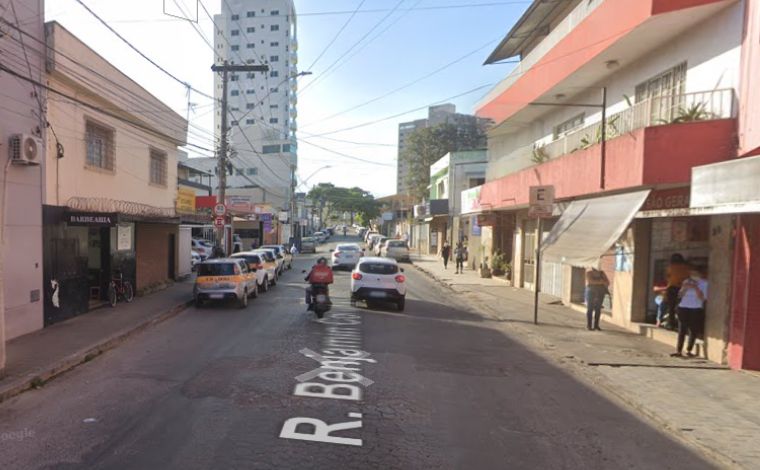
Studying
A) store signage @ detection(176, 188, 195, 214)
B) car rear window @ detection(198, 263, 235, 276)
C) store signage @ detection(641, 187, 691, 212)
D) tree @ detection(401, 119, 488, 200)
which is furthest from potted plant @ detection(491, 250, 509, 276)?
tree @ detection(401, 119, 488, 200)

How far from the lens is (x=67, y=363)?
8164mm

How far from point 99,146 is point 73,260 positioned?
3.74m

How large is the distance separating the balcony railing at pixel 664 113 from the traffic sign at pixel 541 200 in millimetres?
1557

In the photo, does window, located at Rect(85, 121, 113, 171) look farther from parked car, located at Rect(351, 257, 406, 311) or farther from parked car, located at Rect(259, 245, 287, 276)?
parked car, located at Rect(259, 245, 287, 276)

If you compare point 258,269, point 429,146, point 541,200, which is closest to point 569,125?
point 541,200

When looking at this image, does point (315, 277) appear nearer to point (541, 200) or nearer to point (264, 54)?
point (541, 200)

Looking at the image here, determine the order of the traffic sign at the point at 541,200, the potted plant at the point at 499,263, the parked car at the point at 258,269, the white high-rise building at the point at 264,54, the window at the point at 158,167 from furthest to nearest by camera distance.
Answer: the white high-rise building at the point at 264,54 < the potted plant at the point at 499,263 < the window at the point at 158,167 < the parked car at the point at 258,269 < the traffic sign at the point at 541,200

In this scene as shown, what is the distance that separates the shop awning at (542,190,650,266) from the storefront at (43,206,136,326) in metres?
10.2

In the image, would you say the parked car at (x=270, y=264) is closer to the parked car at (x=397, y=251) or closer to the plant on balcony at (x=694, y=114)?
the plant on balcony at (x=694, y=114)

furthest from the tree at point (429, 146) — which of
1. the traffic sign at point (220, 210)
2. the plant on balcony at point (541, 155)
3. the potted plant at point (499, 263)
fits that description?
the plant on balcony at point (541, 155)

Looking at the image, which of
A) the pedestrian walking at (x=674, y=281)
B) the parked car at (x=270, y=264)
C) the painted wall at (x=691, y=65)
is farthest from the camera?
the parked car at (x=270, y=264)

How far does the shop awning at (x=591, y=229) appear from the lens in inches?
379

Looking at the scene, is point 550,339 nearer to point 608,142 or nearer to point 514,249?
point 608,142

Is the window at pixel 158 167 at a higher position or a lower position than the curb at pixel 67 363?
higher
